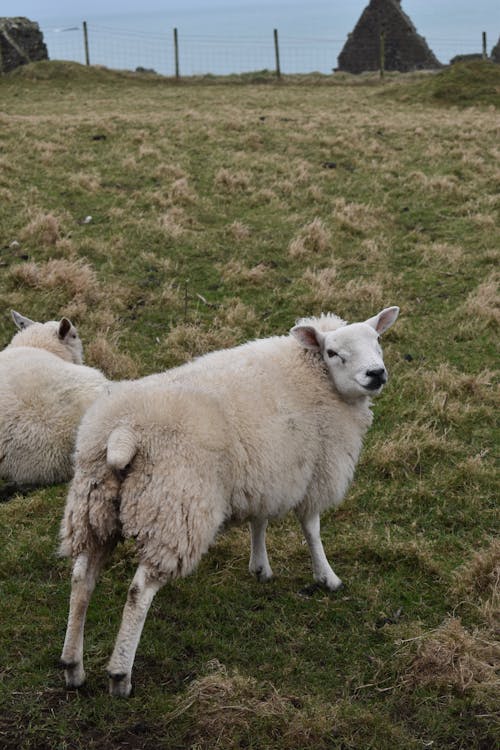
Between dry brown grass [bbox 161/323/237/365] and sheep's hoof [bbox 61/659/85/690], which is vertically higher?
dry brown grass [bbox 161/323/237/365]

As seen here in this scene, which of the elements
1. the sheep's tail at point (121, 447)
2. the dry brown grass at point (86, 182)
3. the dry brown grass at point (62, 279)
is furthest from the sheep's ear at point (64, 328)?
the dry brown grass at point (86, 182)

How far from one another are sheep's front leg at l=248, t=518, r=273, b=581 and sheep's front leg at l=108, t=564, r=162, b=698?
1253 mm

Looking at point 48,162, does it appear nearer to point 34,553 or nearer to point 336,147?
point 336,147

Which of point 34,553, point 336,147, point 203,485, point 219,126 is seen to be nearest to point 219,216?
point 336,147

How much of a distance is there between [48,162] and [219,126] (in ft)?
15.9

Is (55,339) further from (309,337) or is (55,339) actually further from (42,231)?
(42,231)

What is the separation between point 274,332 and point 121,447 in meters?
5.26

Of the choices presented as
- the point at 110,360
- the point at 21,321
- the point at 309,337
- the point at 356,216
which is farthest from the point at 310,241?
the point at 309,337

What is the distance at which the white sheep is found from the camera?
18.9ft

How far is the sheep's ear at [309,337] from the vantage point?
16.7 feet

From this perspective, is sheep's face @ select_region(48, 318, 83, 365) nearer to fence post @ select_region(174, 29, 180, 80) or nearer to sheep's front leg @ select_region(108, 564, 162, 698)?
sheep's front leg @ select_region(108, 564, 162, 698)

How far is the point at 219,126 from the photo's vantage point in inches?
685

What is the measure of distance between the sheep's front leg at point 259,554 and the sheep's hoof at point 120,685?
4.56 feet

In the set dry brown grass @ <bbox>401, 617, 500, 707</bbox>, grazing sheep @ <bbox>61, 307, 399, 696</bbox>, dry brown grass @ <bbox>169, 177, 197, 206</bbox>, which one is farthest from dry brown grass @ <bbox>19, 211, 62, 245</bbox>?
dry brown grass @ <bbox>401, 617, 500, 707</bbox>
